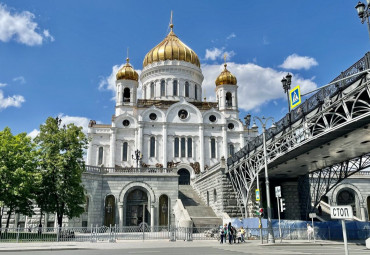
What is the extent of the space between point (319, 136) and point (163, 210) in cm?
2112

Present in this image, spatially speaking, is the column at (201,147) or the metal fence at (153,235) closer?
the metal fence at (153,235)

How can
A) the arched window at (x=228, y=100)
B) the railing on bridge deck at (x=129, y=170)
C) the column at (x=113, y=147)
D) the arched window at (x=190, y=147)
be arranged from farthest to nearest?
1. the arched window at (x=228, y=100)
2. the arched window at (x=190, y=147)
3. the column at (x=113, y=147)
4. the railing on bridge deck at (x=129, y=170)

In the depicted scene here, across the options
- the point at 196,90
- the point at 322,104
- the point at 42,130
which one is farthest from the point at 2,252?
the point at 196,90

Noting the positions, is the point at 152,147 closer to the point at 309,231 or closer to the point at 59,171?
the point at 59,171

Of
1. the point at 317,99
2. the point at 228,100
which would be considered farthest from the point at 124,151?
the point at 317,99

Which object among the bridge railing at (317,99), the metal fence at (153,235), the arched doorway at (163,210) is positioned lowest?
the metal fence at (153,235)

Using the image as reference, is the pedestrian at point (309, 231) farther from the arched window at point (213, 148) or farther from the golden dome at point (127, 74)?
the golden dome at point (127, 74)

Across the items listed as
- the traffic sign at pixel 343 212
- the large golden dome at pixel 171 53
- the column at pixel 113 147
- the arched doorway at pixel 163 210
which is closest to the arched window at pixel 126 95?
the column at pixel 113 147

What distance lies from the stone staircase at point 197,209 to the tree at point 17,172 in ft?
46.2

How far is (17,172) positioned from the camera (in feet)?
79.2

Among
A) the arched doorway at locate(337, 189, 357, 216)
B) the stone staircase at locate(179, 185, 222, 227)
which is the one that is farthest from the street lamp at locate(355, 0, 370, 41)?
the arched doorway at locate(337, 189, 357, 216)

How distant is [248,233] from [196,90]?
130 ft

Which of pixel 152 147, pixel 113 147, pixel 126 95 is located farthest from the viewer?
pixel 126 95

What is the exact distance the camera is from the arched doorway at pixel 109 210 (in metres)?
34.0
